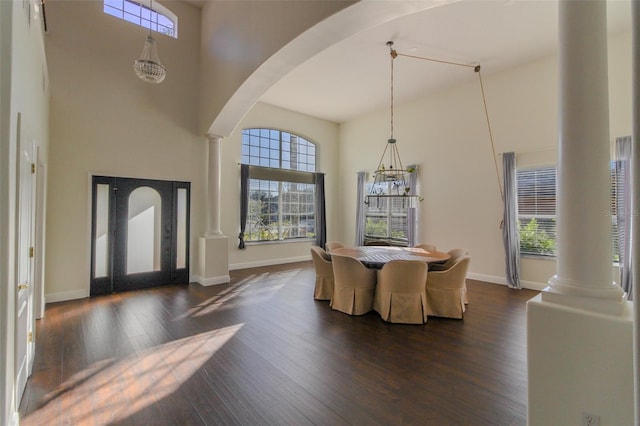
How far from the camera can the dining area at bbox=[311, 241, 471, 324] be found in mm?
3787

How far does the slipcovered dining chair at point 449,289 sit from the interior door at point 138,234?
184 inches

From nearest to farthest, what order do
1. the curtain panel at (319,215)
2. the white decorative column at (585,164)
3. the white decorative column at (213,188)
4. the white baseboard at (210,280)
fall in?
1. the white decorative column at (585,164)
2. the white baseboard at (210,280)
3. the white decorative column at (213,188)
4. the curtain panel at (319,215)

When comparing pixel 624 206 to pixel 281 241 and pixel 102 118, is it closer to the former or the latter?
pixel 281 241

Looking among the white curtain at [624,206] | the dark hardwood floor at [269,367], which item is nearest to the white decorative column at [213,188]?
the dark hardwood floor at [269,367]

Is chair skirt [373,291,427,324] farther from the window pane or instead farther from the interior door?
the window pane

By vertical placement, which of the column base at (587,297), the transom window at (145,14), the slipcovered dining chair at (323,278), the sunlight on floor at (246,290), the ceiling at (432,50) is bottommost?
the sunlight on floor at (246,290)

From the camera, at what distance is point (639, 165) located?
107 centimetres

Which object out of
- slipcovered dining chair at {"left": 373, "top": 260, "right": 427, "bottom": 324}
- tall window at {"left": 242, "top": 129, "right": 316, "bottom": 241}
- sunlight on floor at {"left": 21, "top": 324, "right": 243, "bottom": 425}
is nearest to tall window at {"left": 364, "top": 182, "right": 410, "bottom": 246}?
tall window at {"left": 242, "top": 129, "right": 316, "bottom": 241}

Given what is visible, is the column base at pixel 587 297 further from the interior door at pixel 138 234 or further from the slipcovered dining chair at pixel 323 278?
the interior door at pixel 138 234

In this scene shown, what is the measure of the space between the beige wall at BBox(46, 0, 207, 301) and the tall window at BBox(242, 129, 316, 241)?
1708mm

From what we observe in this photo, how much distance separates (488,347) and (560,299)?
1.83m

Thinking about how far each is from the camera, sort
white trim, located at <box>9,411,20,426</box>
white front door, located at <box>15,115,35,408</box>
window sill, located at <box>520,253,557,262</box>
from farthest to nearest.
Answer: window sill, located at <box>520,253,557,262</box> → white front door, located at <box>15,115,35,408</box> → white trim, located at <box>9,411,20,426</box>

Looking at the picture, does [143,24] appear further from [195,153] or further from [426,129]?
[426,129]

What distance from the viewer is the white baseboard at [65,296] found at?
15.0 ft
